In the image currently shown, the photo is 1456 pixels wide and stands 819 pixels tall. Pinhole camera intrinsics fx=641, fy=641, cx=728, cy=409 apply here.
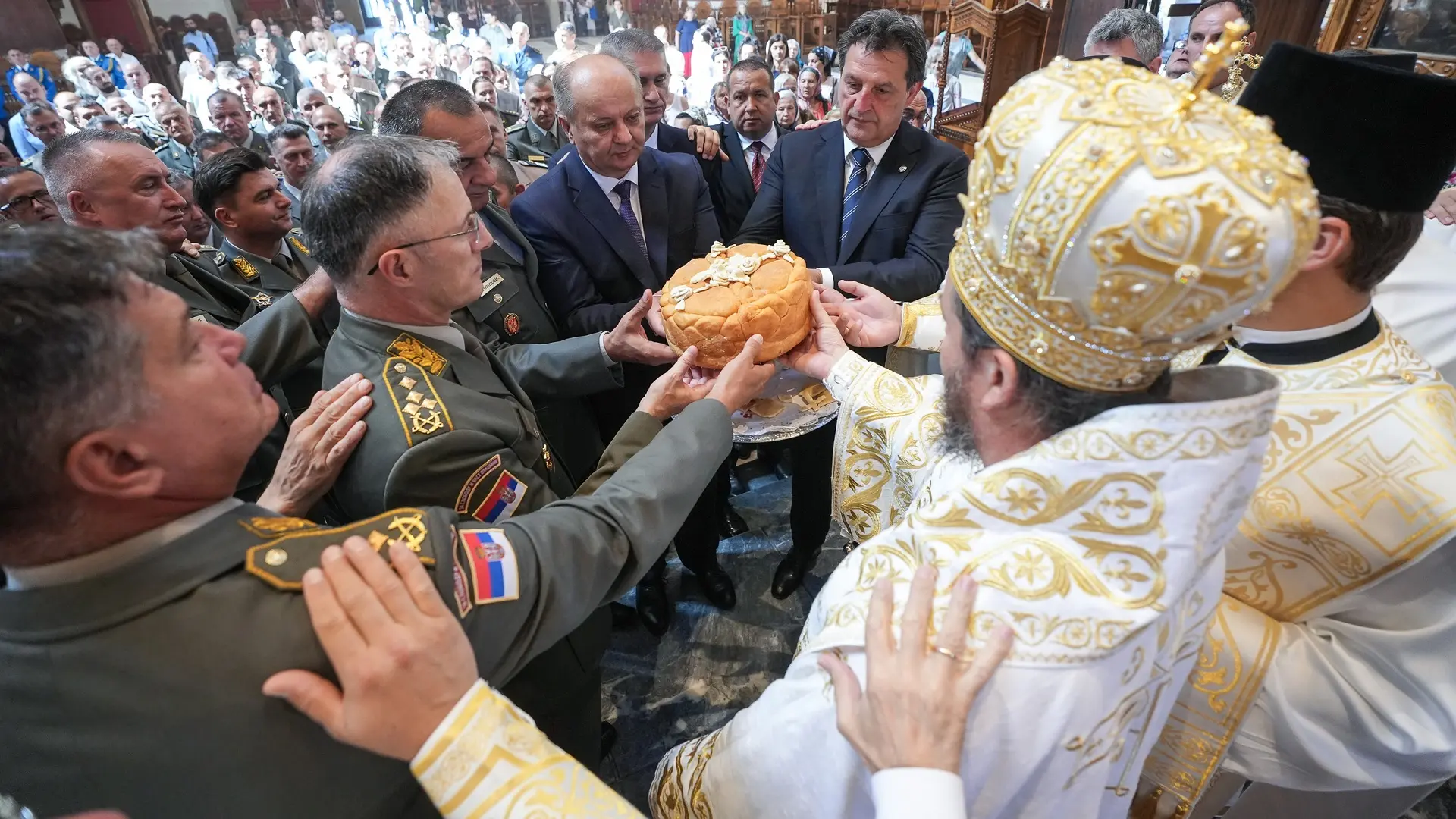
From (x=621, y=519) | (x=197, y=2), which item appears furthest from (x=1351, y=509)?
(x=197, y=2)

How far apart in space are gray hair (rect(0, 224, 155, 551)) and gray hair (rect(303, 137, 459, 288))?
821mm

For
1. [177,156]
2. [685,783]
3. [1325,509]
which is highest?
[1325,509]

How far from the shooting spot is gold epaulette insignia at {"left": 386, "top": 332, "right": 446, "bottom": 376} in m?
1.87

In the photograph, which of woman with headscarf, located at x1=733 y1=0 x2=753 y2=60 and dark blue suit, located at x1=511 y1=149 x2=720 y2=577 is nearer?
dark blue suit, located at x1=511 y1=149 x2=720 y2=577

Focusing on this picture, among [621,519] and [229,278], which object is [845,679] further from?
[229,278]

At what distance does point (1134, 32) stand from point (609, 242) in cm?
450

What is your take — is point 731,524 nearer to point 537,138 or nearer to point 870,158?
point 870,158

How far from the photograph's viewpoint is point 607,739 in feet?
9.58

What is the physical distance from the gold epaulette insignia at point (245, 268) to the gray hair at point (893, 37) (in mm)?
3428

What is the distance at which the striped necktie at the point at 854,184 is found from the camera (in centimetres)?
331

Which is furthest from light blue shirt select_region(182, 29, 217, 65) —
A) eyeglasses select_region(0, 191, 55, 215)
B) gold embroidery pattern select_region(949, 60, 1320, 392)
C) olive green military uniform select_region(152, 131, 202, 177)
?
gold embroidery pattern select_region(949, 60, 1320, 392)

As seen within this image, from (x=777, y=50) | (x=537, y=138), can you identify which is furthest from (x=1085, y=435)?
(x=777, y=50)

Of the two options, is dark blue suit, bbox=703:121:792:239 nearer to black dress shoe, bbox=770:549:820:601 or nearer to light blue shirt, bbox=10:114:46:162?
black dress shoe, bbox=770:549:820:601

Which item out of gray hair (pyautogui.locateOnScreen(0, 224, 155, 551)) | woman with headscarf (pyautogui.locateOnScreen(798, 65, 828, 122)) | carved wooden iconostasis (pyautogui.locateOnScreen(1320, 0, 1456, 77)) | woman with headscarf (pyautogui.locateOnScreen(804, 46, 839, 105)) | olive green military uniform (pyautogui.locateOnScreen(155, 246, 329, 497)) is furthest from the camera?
woman with headscarf (pyautogui.locateOnScreen(804, 46, 839, 105))
